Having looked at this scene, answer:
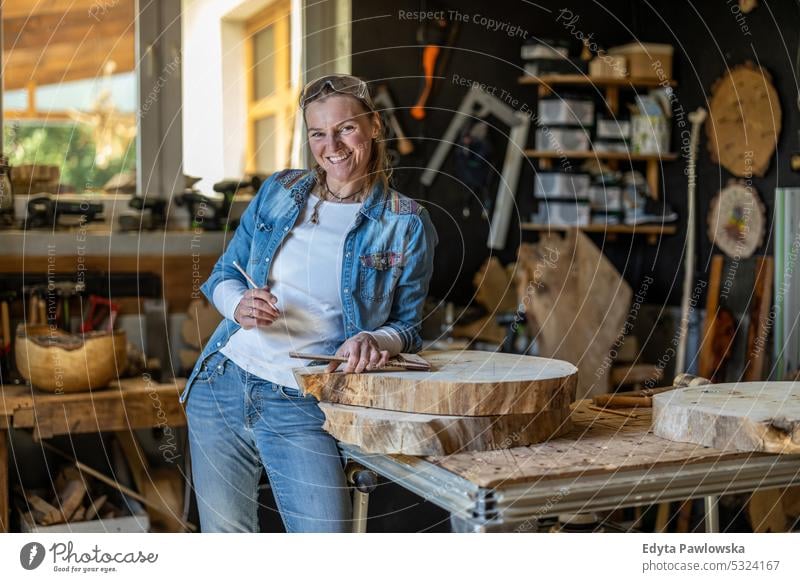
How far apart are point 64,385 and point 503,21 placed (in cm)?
298

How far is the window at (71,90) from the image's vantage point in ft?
13.8

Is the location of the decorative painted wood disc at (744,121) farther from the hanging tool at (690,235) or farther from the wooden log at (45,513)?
the wooden log at (45,513)

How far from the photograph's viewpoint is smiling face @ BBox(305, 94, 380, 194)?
222 cm

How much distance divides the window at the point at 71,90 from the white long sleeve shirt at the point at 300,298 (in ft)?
7.34

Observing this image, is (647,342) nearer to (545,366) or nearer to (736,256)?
(736,256)

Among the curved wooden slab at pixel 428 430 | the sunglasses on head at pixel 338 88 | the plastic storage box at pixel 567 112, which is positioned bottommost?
Answer: the curved wooden slab at pixel 428 430

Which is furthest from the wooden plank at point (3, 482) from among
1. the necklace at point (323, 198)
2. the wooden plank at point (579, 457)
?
the wooden plank at point (579, 457)

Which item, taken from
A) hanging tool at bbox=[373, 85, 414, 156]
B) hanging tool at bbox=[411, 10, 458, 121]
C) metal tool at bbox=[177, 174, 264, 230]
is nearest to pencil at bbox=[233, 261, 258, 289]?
metal tool at bbox=[177, 174, 264, 230]

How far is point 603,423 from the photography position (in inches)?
84.5

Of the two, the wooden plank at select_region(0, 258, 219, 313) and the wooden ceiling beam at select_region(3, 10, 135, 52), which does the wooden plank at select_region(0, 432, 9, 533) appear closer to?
the wooden plank at select_region(0, 258, 219, 313)

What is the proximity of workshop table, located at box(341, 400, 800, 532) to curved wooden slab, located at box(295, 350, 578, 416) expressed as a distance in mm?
84

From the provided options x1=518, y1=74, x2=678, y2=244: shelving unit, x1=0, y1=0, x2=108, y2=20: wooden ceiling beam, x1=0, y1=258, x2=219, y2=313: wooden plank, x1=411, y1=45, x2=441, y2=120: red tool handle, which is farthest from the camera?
x1=518, y1=74, x2=678, y2=244: shelving unit

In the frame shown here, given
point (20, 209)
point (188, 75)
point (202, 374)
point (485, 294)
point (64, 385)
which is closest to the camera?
point (202, 374)

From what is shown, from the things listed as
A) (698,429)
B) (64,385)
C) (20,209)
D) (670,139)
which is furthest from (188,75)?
(698,429)
